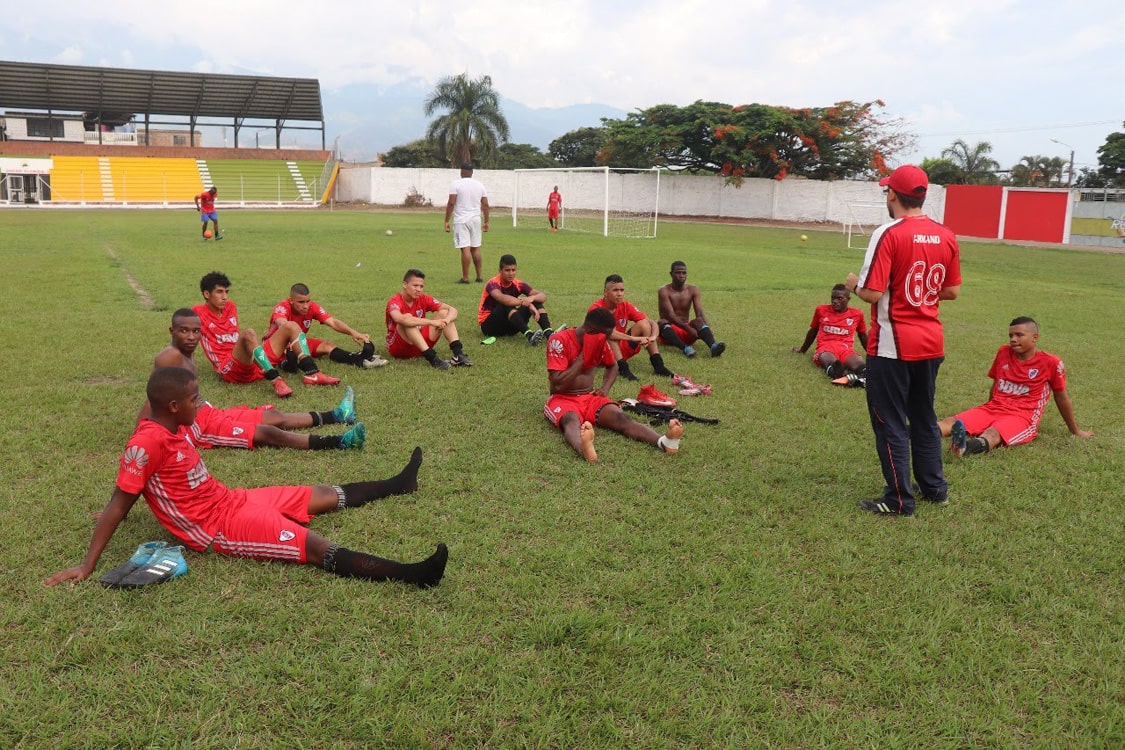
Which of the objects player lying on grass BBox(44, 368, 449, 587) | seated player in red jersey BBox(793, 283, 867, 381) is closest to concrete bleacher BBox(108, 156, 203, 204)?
seated player in red jersey BBox(793, 283, 867, 381)

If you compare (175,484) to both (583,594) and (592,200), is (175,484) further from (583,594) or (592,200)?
(592,200)

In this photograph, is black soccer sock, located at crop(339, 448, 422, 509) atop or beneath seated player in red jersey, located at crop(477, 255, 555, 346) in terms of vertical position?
beneath

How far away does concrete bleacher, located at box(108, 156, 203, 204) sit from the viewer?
49.3m

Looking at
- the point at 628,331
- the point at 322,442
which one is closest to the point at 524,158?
the point at 628,331

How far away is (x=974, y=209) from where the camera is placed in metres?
42.7

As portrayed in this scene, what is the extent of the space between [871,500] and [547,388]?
3.45 meters

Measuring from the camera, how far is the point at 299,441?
5922mm

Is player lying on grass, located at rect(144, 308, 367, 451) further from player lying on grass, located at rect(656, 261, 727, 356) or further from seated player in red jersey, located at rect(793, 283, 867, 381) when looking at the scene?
seated player in red jersey, located at rect(793, 283, 867, 381)

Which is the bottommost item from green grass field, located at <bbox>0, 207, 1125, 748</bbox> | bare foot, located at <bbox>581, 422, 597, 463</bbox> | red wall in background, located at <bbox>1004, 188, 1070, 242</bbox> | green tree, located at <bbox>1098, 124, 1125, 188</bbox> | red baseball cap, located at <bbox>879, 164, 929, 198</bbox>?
green grass field, located at <bbox>0, 207, 1125, 748</bbox>

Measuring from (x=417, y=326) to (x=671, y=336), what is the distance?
306cm

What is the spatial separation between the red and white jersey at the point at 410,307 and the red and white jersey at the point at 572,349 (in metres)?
2.74

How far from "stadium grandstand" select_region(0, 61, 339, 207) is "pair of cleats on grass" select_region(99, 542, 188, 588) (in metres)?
47.9

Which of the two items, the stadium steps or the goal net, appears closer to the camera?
the goal net

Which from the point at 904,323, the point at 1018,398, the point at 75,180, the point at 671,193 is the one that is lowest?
the point at 1018,398
